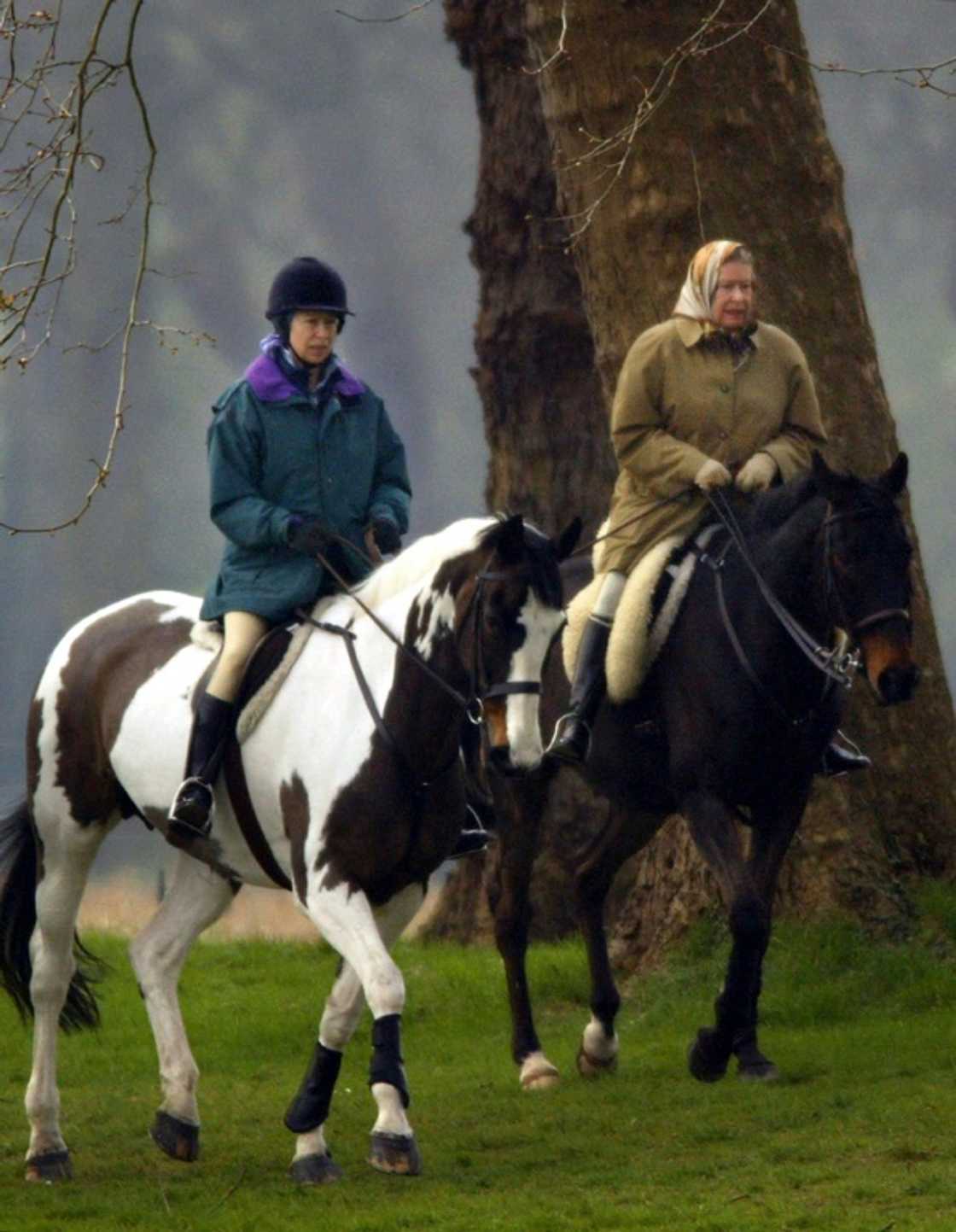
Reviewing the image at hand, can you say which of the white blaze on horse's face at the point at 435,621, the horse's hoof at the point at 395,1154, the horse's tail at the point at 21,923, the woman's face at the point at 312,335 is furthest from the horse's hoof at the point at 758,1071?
the woman's face at the point at 312,335

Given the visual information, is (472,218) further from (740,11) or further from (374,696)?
(374,696)

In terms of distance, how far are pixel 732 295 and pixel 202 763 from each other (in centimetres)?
290

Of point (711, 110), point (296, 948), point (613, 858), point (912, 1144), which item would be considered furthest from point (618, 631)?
point (296, 948)

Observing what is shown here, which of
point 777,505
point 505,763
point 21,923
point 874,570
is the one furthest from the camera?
point 777,505

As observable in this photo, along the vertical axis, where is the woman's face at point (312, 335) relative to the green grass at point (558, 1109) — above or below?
above

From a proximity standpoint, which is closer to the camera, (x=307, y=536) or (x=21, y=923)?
(x=307, y=536)

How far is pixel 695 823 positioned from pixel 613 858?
1.43 meters

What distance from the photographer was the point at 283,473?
8398 mm

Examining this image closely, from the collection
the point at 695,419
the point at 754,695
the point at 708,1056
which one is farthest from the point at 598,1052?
the point at 695,419

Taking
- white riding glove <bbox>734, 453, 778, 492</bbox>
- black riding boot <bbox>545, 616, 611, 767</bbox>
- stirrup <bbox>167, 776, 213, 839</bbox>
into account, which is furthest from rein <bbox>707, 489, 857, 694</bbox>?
stirrup <bbox>167, 776, 213, 839</bbox>

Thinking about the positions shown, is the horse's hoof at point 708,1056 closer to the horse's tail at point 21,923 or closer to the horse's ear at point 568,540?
the horse's tail at point 21,923

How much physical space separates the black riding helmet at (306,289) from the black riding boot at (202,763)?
132cm

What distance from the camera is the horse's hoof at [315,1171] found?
7.85 m

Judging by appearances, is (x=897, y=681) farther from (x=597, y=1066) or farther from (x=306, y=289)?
(x=597, y=1066)
